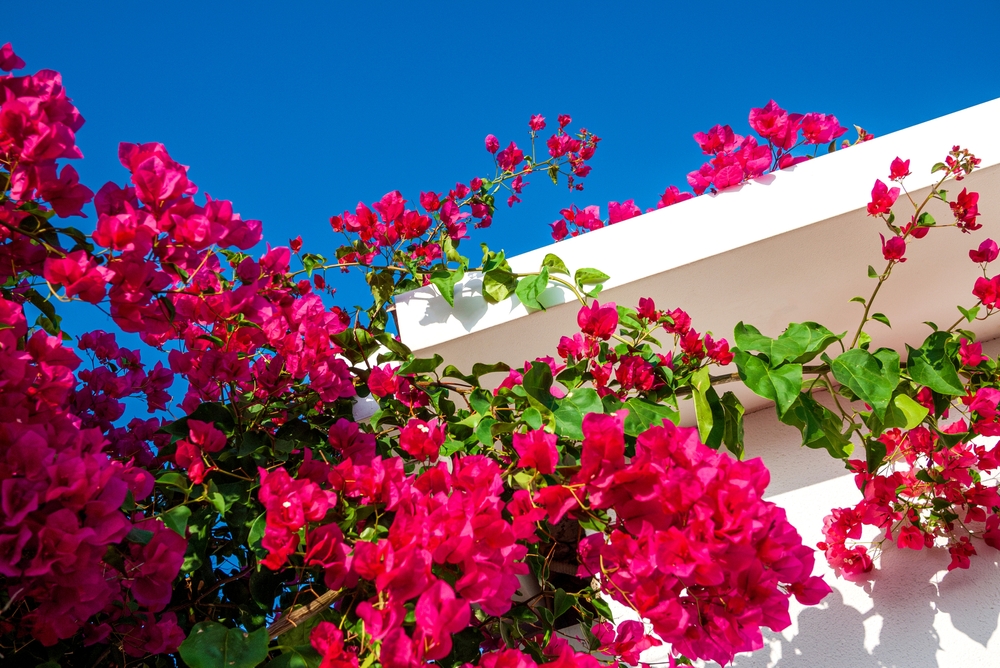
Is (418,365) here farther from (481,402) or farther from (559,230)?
(559,230)

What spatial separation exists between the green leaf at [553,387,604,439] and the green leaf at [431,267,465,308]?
1.40 ft

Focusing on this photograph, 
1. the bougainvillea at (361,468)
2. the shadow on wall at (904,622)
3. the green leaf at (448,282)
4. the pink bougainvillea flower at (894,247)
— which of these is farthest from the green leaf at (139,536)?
the pink bougainvillea flower at (894,247)

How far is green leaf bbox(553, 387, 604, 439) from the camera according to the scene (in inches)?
41.1

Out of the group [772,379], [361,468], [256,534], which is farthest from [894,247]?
[256,534]

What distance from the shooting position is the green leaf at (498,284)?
1.45m

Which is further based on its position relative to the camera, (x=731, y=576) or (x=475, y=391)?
(x=475, y=391)

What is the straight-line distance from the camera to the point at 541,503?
833mm

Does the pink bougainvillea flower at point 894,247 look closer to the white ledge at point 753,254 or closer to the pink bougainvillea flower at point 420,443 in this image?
the white ledge at point 753,254

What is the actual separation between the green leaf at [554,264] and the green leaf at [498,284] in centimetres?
7

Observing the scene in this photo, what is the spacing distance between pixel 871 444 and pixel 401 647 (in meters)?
0.92

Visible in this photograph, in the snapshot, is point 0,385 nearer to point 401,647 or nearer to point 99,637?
point 99,637

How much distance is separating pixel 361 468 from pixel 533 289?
62 cm

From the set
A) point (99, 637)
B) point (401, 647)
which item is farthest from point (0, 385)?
point (401, 647)

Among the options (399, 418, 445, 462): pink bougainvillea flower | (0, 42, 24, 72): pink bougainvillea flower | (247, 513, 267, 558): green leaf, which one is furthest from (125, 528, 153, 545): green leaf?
(0, 42, 24, 72): pink bougainvillea flower
